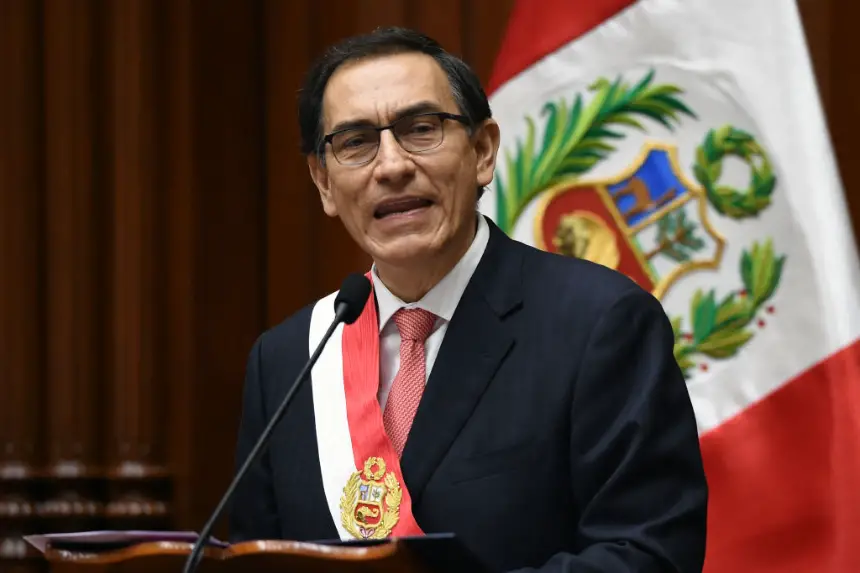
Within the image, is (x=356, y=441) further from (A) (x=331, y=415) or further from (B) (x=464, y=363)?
(B) (x=464, y=363)

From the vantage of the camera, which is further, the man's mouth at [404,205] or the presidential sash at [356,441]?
the man's mouth at [404,205]

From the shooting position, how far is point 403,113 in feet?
6.15

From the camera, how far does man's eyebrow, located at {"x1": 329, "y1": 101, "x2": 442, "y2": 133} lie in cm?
188

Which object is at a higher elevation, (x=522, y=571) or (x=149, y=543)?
(x=149, y=543)

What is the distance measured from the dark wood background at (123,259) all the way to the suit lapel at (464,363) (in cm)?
136

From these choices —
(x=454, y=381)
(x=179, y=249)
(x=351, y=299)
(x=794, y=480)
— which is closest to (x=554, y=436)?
(x=454, y=381)

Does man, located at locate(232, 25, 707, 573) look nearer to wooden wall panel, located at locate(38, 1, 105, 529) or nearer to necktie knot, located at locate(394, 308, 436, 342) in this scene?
necktie knot, located at locate(394, 308, 436, 342)

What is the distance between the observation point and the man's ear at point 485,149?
2012 mm

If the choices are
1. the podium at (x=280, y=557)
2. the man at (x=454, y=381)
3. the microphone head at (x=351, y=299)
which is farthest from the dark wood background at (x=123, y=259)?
the podium at (x=280, y=557)

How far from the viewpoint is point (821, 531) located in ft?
7.99

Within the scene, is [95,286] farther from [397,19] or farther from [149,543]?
[149,543]

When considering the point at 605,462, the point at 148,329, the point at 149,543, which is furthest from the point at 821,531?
the point at 148,329

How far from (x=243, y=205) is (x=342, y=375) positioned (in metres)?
1.51

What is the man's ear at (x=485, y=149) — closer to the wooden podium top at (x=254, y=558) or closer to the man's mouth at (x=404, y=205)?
the man's mouth at (x=404, y=205)
